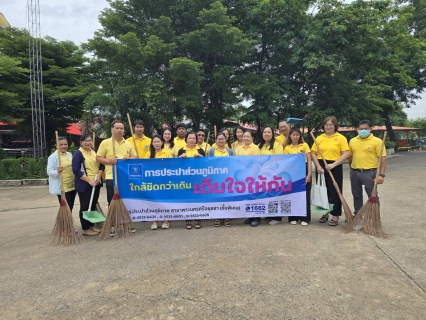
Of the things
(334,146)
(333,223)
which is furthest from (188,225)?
(334,146)

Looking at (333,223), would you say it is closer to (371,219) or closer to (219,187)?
(371,219)

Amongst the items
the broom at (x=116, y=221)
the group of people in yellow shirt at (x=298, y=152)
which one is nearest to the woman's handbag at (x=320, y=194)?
the group of people in yellow shirt at (x=298, y=152)

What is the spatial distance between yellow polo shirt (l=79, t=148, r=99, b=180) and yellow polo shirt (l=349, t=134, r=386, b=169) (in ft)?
13.2

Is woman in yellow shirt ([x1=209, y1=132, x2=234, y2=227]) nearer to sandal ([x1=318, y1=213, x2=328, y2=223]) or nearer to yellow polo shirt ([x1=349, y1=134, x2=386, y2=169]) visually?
sandal ([x1=318, y1=213, x2=328, y2=223])

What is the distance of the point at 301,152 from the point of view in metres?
4.96

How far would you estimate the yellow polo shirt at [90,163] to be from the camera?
15.4 feet

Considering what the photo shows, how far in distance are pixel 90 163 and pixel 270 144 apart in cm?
292

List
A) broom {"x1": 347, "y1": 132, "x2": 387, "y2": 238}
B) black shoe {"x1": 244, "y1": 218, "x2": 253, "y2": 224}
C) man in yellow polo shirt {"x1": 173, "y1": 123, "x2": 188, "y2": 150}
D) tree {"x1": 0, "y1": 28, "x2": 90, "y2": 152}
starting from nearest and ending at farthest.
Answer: broom {"x1": 347, "y1": 132, "x2": 387, "y2": 238}
black shoe {"x1": 244, "y1": 218, "x2": 253, "y2": 224}
man in yellow polo shirt {"x1": 173, "y1": 123, "x2": 188, "y2": 150}
tree {"x1": 0, "y1": 28, "x2": 90, "y2": 152}

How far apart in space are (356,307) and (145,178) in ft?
11.1

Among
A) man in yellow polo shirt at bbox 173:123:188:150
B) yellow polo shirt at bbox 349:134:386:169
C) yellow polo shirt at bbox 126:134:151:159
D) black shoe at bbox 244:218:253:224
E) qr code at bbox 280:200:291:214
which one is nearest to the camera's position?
yellow polo shirt at bbox 349:134:386:169

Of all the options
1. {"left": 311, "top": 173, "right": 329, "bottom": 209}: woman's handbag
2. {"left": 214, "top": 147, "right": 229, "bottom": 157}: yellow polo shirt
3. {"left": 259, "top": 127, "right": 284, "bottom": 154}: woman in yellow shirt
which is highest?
{"left": 259, "top": 127, "right": 284, "bottom": 154}: woman in yellow shirt

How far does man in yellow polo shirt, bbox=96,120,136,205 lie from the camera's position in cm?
468

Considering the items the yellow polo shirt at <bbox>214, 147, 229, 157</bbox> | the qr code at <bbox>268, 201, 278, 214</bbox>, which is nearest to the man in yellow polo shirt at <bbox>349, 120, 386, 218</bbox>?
the qr code at <bbox>268, 201, 278, 214</bbox>

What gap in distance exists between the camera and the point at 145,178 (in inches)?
192
